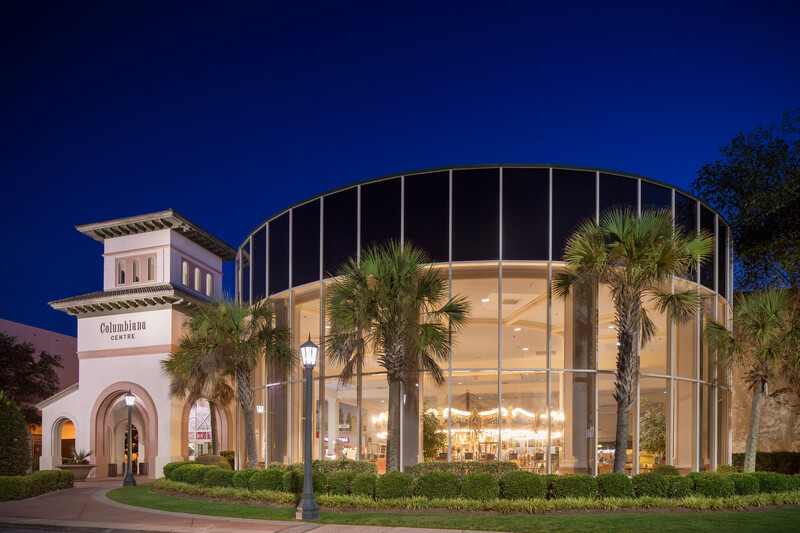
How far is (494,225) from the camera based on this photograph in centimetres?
2275

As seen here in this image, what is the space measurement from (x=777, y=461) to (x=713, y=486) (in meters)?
16.7

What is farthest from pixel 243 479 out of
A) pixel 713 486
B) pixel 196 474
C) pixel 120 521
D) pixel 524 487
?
pixel 713 486

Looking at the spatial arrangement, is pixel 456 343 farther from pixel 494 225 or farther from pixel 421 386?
pixel 494 225

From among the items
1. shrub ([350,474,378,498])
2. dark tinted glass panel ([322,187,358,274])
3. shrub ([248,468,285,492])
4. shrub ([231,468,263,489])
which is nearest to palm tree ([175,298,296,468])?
dark tinted glass panel ([322,187,358,274])

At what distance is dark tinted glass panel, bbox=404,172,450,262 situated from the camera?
23.1 metres

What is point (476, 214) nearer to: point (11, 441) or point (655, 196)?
point (655, 196)

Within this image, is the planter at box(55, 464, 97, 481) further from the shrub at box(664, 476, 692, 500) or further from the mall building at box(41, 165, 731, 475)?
the shrub at box(664, 476, 692, 500)

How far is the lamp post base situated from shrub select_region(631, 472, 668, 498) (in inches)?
307

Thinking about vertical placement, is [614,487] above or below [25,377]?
above

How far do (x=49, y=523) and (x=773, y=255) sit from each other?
3316 centimetres

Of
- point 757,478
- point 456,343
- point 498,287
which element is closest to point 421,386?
point 456,343

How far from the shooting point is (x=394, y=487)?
17.9 m

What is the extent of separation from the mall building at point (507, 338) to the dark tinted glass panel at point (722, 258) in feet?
0.26

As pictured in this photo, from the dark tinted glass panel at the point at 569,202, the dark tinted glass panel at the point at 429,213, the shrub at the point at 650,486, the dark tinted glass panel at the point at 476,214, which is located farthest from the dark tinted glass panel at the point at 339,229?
the shrub at the point at 650,486
